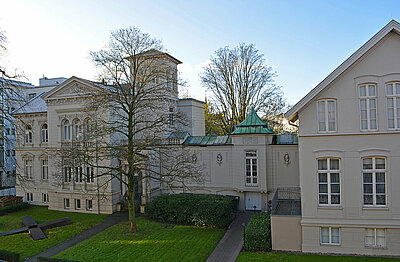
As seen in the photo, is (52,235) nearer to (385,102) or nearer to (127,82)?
(127,82)

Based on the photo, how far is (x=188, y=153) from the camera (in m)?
25.1

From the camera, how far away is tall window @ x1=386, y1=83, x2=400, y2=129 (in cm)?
1416

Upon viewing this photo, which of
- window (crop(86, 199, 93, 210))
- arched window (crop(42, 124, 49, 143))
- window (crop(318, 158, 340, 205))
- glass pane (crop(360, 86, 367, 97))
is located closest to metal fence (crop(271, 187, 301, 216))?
window (crop(318, 158, 340, 205))

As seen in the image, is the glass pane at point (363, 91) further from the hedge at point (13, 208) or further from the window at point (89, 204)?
the hedge at point (13, 208)

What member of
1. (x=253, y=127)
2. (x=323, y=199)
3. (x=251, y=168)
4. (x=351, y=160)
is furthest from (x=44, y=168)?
(x=351, y=160)

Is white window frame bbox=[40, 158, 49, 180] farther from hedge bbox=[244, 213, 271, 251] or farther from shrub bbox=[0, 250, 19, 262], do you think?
hedge bbox=[244, 213, 271, 251]

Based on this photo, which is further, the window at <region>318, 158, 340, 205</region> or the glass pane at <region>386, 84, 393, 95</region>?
the window at <region>318, 158, 340, 205</region>

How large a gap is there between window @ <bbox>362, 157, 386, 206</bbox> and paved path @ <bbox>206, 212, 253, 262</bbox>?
22.4 feet

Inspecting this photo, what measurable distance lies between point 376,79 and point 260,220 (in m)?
9.24

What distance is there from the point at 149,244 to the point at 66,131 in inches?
560

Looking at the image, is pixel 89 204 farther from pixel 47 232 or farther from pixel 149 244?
pixel 149 244

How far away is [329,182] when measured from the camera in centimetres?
1497

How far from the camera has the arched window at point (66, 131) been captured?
26.6m

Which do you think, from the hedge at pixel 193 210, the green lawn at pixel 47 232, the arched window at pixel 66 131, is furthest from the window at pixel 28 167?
the hedge at pixel 193 210
